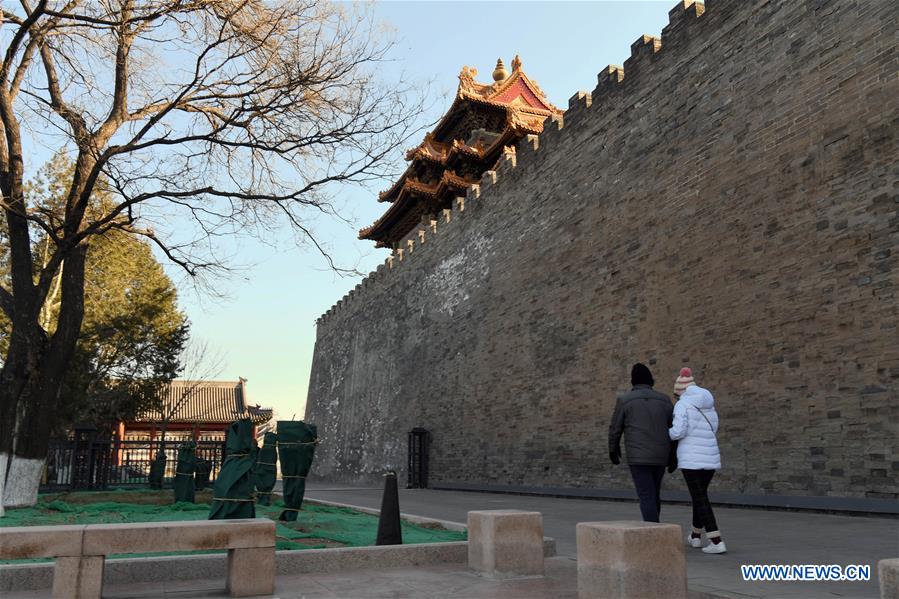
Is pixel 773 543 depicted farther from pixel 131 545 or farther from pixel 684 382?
pixel 131 545

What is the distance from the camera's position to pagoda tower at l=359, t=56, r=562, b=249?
977 inches

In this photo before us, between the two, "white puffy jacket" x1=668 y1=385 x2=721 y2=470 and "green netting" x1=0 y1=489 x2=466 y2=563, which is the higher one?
"white puffy jacket" x1=668 y1=385 x2=721 y2=470

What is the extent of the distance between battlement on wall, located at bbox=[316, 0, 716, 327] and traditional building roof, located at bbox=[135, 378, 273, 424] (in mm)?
18665

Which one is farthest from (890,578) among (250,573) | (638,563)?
(250,573)

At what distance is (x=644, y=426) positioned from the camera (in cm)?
558

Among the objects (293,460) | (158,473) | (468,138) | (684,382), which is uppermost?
(468,138)

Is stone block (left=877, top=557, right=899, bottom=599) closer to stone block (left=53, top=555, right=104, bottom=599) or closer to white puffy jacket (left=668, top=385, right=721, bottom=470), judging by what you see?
white puffy jacket (left=668, top=385, right=721, bottom=470)

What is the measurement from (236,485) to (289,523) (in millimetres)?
1462

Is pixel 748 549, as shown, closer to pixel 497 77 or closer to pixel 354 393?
pixel 354 393

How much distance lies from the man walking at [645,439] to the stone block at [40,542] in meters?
3.72

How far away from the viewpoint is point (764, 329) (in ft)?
30.2

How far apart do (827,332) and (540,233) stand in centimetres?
761

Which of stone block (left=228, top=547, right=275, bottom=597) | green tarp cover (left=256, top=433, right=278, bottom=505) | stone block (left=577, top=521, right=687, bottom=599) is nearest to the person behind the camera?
stone block (left=577, top=521, right=687, bottom=599)

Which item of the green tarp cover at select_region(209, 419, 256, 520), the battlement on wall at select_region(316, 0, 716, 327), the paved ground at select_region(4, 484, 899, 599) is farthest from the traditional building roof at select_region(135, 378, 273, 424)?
the paved ground at select_region(4, 484, 899, 599)
